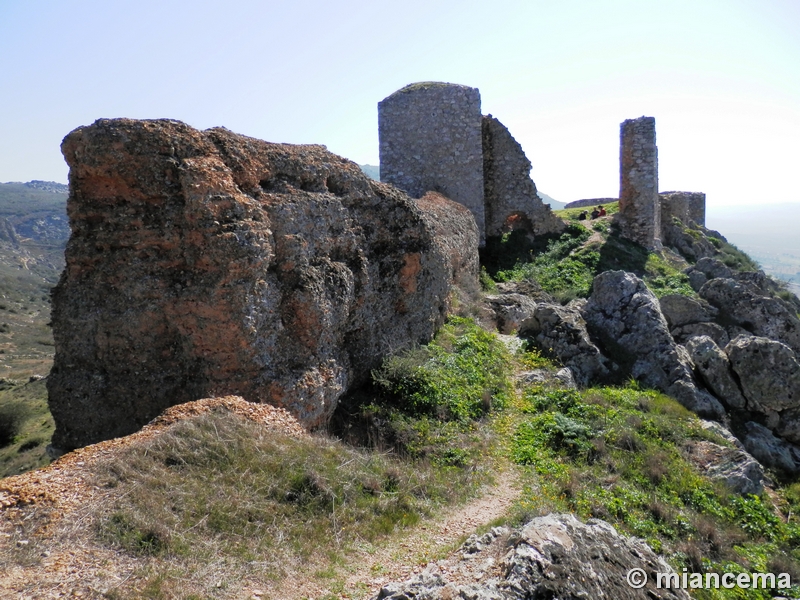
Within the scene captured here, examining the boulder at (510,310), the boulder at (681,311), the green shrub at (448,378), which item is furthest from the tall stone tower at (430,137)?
the green shrub at (448,378)

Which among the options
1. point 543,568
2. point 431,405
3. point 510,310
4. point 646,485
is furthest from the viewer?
point 510,310

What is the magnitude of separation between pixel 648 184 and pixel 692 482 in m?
13.8

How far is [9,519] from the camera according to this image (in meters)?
3.96

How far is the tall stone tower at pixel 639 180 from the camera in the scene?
18.7 meters

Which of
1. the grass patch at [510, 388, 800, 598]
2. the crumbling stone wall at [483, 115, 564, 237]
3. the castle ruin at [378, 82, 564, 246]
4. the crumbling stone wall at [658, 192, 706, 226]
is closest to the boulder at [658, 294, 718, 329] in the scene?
the grass patch at [510, 388, 800, 598]

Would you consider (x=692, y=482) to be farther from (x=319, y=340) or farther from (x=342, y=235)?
(x=342, y=235)

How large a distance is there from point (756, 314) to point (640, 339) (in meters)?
4.39

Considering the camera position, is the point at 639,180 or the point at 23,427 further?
the point at 23,427

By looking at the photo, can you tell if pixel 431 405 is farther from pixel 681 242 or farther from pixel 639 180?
pixel 681 242

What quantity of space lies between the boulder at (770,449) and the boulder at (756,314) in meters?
4.00

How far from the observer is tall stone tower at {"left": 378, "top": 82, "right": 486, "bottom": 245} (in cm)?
1550

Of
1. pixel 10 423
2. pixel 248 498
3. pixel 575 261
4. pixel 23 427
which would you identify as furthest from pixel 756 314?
pixel 10 423

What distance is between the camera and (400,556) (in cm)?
476

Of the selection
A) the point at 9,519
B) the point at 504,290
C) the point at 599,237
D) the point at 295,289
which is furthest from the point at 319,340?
the point at 599,237
